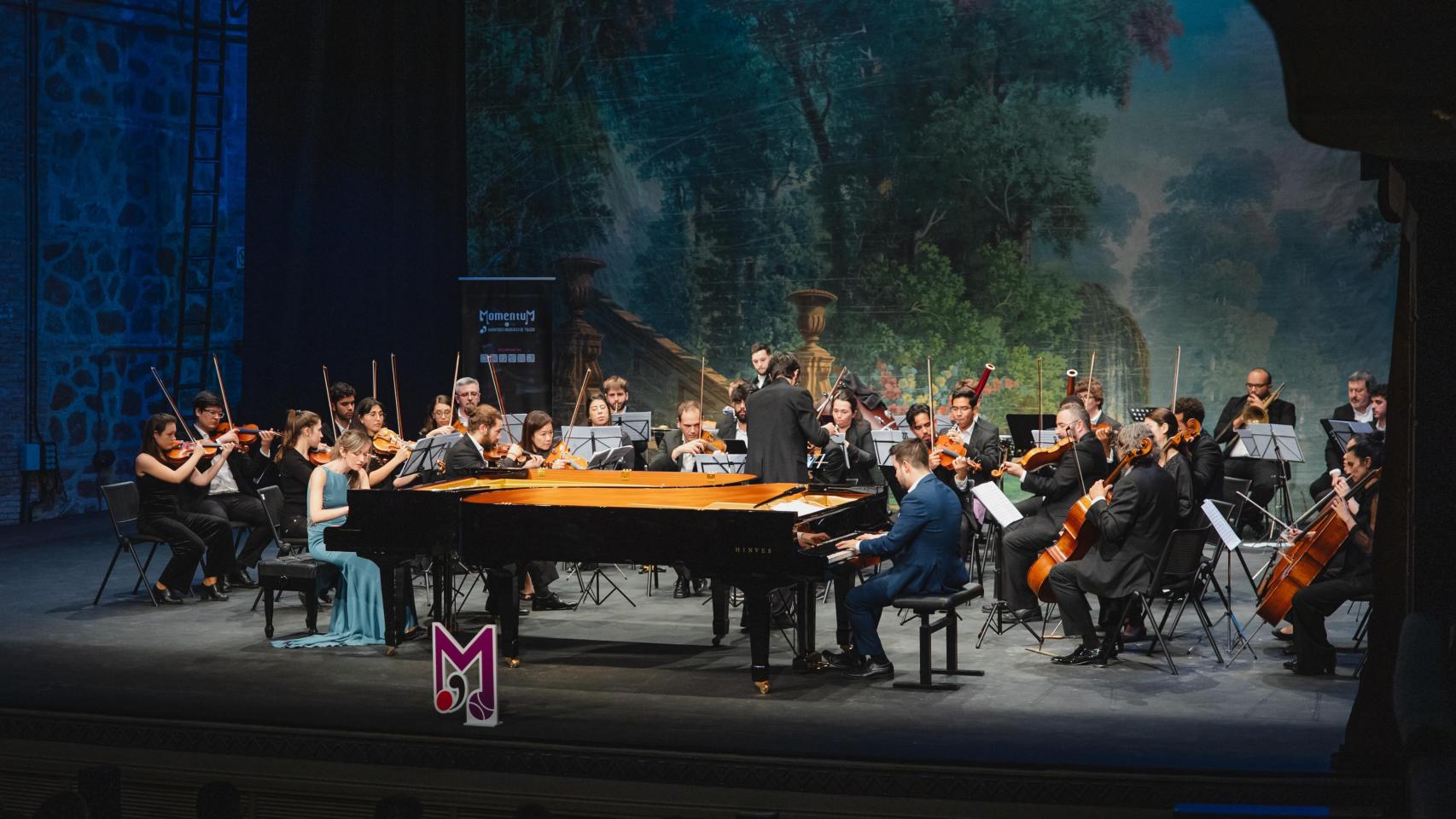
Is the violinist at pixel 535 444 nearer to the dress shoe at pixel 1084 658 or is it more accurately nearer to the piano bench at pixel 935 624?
the piano bench at pixel 935 624

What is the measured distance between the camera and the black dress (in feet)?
29.6

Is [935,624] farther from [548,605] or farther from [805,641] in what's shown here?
[548,605]

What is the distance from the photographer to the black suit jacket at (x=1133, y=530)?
7.02 metres

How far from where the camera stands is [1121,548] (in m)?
7.13

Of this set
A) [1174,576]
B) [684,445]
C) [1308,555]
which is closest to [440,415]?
[684,445]

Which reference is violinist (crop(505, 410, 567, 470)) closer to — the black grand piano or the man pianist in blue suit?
the black grand piano

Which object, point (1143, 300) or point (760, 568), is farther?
point (1143, 300)

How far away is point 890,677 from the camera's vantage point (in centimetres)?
690

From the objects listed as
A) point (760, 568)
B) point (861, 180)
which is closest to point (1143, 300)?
point (861, 180)

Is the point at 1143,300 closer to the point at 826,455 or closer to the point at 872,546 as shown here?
the point at 826,455

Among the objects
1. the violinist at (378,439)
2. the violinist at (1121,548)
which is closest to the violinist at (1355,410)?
the violinist at (1121,548)

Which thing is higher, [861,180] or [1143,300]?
[861,180]

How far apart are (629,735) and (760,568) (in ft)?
3.48

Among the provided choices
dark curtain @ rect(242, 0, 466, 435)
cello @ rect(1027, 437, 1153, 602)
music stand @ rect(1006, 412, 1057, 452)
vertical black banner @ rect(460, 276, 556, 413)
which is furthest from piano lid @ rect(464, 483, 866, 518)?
dark curtain @ rect(242, 0, 466, 435)
